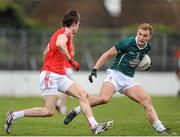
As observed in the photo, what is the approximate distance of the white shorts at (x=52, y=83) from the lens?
614 inches

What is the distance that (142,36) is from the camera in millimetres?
16125

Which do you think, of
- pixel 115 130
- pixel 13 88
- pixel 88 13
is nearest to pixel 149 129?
pixel 115 130

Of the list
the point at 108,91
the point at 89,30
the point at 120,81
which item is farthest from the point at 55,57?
the point at 89,30

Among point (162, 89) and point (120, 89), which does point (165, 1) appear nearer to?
point (162, 89)

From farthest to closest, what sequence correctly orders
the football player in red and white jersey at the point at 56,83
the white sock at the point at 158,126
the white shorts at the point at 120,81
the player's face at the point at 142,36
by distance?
1. the white shorts at the point at 120,81
2. the player's face at the point at 142,36
3. the white sock at the point at 158,126
4. the football player in red and white jersey at the point at 56,83

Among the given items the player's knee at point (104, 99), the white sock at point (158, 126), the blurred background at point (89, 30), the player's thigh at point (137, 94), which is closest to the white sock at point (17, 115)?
the player's knee at point (104, 99)

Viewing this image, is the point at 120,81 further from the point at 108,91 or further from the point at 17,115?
the point at 17,115

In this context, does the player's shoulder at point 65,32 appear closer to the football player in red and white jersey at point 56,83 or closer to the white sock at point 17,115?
the football player in red and white jersey at point 56,83

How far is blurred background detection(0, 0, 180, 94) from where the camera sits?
126 ft

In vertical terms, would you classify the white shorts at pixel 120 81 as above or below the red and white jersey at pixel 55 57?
below

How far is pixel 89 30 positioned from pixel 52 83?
2907cm

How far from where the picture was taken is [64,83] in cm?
1570

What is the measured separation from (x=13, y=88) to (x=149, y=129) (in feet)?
65.2

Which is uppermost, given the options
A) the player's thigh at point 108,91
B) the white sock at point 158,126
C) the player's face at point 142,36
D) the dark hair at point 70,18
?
the dark hair at point 70,18
